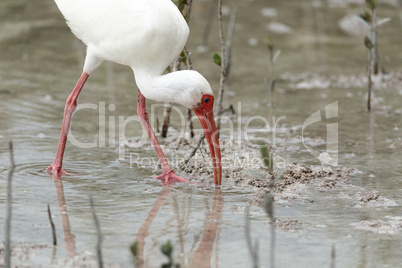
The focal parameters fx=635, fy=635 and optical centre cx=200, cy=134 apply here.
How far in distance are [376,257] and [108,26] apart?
2.64 meters

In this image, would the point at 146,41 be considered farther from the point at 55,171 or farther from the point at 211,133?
the point at 55,171

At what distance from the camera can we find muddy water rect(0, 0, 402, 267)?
331 cm

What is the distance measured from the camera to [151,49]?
462 centimetres

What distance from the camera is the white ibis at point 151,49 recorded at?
4566 millimetres

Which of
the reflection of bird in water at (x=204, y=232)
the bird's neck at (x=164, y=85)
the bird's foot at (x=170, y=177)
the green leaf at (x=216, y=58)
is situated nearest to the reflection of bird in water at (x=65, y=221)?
the reflection of bird in water at (x=204, y=232)

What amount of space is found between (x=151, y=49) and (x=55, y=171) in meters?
1.14

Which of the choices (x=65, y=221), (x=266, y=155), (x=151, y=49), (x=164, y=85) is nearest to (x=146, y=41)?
(x=151, y=49)

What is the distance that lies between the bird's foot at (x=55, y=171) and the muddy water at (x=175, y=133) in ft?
0.17

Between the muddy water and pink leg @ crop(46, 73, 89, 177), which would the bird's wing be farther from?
the muddy water

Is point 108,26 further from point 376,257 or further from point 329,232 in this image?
point 376,257

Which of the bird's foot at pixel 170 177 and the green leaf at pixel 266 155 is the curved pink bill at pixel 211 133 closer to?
the bird's foot at pixel 170 177

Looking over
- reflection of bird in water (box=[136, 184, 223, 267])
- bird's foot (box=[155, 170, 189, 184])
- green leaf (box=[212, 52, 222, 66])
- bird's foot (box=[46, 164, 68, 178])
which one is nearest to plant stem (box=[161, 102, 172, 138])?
green leaf (box=[212, 52, 222, 66])

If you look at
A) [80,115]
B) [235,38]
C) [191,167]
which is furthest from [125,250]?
[235,38]

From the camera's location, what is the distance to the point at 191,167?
4.97 metres
